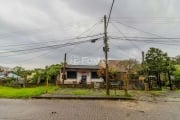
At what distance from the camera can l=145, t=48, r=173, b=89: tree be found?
125 ft

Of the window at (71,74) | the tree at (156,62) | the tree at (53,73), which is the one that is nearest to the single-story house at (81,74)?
the window at (71,74)

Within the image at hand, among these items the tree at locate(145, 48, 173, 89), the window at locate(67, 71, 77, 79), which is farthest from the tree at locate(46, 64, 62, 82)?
the tree at locate(145, 48, 173, 89)

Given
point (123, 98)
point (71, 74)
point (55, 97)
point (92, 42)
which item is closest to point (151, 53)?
point (71, 74)

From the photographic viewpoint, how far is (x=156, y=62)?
40.1m

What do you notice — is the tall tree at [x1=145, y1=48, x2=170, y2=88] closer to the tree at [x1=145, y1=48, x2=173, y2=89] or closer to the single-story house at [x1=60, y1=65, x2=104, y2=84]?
the tree at [x1=145, y1=48, x2=173, y2=89]

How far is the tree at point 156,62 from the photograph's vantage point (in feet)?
125

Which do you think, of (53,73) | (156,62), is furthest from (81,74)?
(156,62)

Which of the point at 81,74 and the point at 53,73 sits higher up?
the point at 53,73

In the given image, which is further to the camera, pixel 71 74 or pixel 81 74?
pixel 81 74

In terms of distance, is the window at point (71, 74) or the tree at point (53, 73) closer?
the tree at point (53, 73)

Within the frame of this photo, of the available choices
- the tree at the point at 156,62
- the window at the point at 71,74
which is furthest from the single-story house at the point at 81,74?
the tree at the point at 156,62

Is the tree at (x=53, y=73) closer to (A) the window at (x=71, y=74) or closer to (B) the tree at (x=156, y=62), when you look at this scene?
(A) the window at (x=71, y=74)

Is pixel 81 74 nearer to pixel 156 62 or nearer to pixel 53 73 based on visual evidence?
pixel 53 73

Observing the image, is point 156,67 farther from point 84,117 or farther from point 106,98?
point 84,117
